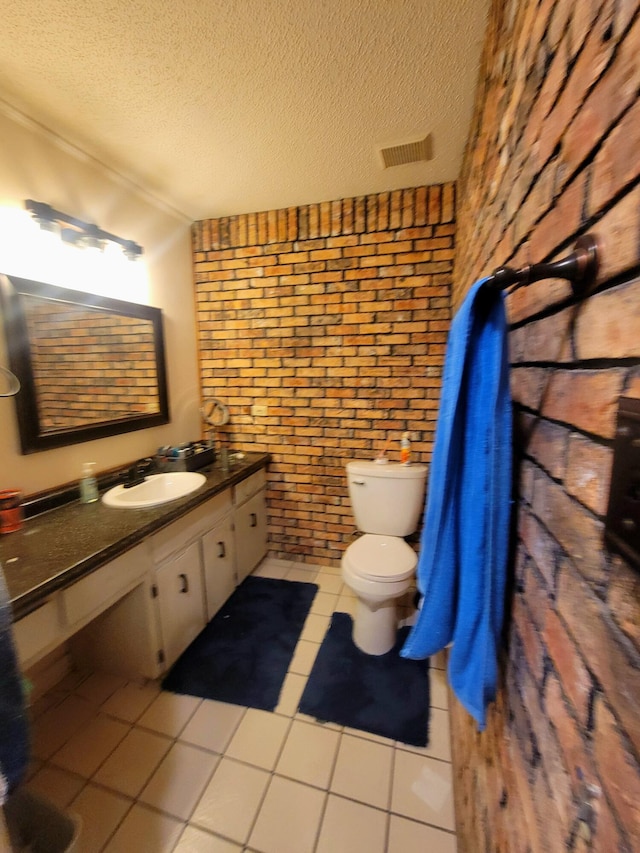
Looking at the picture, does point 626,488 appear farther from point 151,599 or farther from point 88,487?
point 88,487

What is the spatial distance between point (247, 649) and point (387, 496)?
45.0 inches

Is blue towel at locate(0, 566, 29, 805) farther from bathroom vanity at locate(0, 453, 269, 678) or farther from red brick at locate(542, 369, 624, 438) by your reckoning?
red brick at locate(542, 369, 624, 438)

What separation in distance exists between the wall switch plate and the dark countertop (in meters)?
1.36

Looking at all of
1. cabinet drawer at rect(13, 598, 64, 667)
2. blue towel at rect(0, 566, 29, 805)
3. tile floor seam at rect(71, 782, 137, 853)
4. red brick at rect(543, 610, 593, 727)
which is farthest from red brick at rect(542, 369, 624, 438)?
tile floor seam at rect(71, 782, 137, 853)

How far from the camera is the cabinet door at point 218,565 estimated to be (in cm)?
195

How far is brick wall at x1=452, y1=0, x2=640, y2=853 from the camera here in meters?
0.34

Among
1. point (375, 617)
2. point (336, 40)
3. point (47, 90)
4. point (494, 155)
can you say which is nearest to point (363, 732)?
point (375, 617)

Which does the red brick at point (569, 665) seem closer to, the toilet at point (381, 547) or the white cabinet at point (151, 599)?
the toilet at point (381, 547)

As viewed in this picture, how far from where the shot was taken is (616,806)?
325mm

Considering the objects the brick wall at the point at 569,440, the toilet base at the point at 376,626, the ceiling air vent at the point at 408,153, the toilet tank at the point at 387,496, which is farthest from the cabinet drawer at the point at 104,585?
the ceiling air vent at the point at 408,153

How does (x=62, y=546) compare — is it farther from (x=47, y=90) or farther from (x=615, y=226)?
(x=47, y=90)

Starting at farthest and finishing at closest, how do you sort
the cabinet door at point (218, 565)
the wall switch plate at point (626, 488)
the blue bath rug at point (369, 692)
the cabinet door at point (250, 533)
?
the cabinet door at point (250, 533)
the cabinet door at point (218, 565)
the blue bath rug at point (369, 692)
the wall switch plate at point (626, 488)

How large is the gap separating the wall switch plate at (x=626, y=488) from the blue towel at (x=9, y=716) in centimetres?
90

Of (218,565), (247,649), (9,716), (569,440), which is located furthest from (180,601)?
(569,440)
